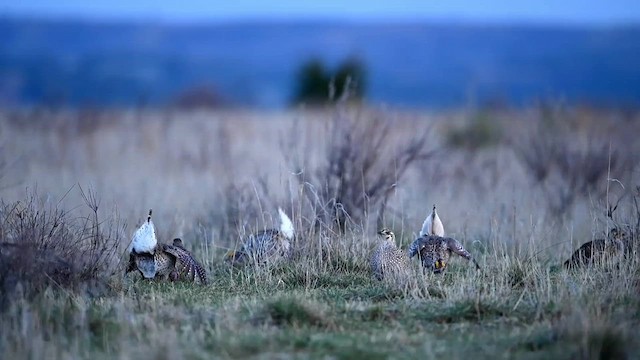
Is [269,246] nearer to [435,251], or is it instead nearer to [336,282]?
[336,282]

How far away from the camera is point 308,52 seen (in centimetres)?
10512

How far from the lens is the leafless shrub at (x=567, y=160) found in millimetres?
13578

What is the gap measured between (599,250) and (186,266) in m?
3.62

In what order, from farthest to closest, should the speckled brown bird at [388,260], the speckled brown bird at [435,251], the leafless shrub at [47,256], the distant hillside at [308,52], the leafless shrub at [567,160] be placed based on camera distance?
the distant hillside at [308,52] < the leafless shrub at [567,160] < the speckled brown bird at [435,251] < the speckled brown bird at [388,260] < the leafless shrub at [47,256]

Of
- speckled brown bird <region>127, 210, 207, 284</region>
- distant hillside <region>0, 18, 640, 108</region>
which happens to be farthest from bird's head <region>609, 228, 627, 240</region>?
distant hillside <region>0, 18, 640, 108</region>

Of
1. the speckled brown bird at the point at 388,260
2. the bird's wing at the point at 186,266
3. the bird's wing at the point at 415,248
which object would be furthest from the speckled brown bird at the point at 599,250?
the bird's wing at the point at 186,266

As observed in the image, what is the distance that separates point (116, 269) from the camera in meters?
7.88

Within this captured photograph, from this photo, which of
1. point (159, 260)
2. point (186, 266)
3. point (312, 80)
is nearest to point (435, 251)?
point (186, 266)

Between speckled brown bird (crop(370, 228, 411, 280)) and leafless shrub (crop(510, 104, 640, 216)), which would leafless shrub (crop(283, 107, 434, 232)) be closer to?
speckled brown bird (crop(370, 228, 411, 280))

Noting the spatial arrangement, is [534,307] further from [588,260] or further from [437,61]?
[437,61]

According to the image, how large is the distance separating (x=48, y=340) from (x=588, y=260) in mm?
4636

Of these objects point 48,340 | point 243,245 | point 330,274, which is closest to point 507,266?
point 330,274

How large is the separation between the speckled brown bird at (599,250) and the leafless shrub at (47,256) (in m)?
4.00

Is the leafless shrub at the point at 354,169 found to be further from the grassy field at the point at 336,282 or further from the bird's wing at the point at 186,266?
the bird's wing at the point at 186,266
